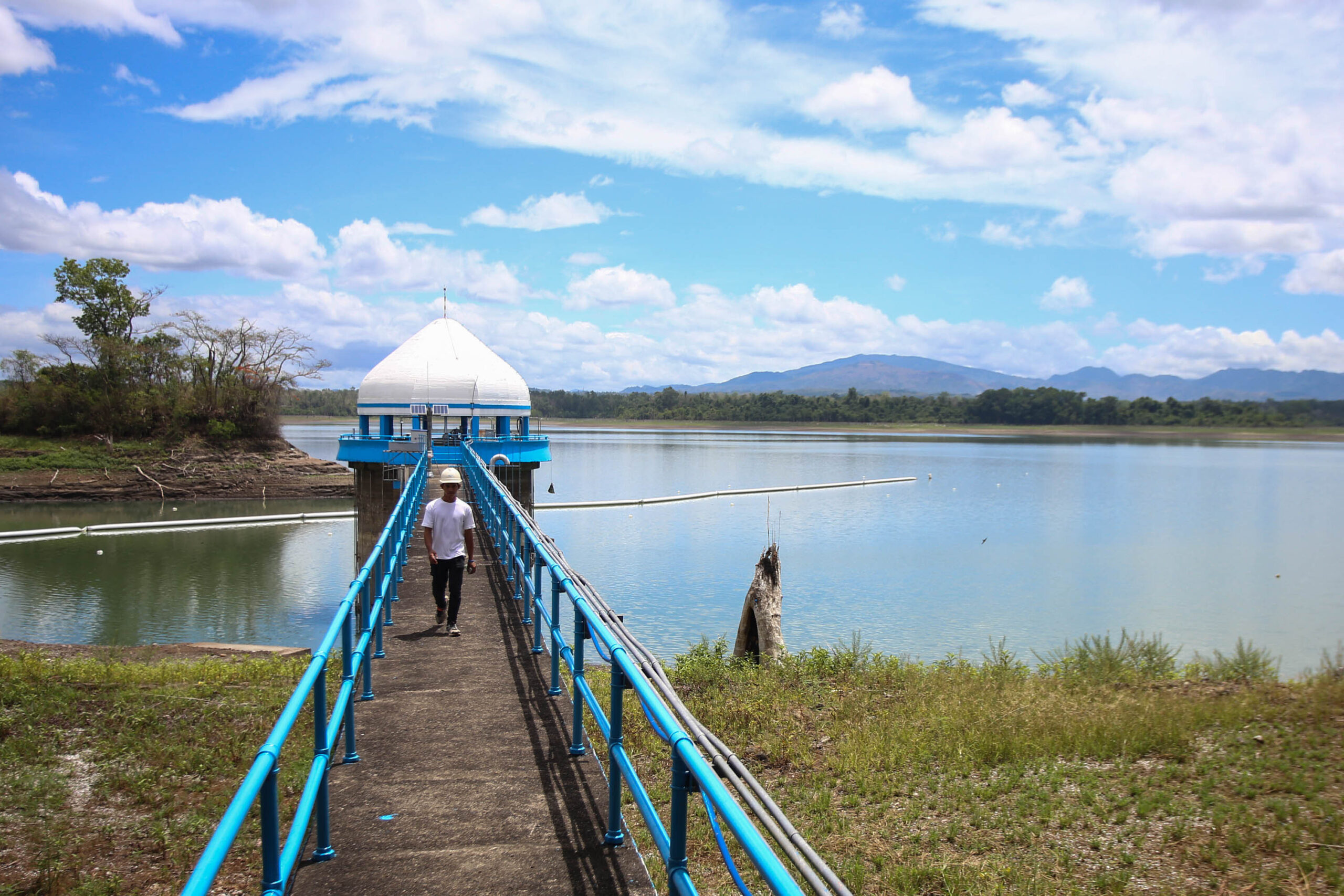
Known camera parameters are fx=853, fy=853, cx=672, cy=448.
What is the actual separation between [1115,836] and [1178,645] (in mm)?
15004

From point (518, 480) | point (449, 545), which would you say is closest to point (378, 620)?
point (449, 545)

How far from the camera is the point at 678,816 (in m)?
3.27

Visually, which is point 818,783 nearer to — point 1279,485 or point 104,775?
point 104,775

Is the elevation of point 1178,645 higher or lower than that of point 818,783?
lower

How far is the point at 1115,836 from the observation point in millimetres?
6500

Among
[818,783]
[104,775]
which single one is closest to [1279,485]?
[818,783]

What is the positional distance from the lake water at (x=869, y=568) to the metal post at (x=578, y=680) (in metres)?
12.6

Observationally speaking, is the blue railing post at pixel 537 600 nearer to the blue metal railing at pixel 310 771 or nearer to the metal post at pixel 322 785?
the blue metal railing at pixel 310 771

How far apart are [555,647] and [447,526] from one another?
255cm

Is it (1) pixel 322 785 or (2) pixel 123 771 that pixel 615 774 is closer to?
(1) pixel 322 785

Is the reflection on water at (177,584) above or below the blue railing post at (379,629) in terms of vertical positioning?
below

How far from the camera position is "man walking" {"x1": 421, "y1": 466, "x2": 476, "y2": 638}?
28.5 feet

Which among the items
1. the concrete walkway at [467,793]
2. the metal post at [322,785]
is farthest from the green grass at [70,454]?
the metal post at [322,785]

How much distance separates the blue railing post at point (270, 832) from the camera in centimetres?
316
